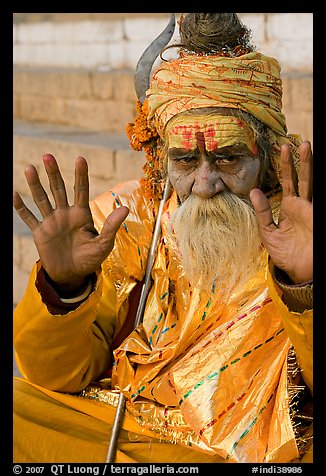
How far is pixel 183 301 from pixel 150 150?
23.7 inches

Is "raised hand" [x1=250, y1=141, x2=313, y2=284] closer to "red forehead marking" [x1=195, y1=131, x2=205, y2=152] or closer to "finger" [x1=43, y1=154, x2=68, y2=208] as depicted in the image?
"red forehead marking" [x1=195, y1=131, x2=205, y2=152]

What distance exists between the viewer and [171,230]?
3320 millimetres

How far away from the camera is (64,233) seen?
2.93 m

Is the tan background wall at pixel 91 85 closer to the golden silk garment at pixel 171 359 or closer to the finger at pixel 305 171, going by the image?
the golden silk garment at pixel 171 359

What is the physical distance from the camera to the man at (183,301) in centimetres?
292

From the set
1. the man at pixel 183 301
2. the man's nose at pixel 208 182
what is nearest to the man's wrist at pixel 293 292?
the man at pixel 183 301

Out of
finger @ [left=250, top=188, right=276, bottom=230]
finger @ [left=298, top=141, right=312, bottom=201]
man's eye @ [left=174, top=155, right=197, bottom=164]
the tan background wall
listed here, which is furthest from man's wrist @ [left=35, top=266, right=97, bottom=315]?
the tan background wall

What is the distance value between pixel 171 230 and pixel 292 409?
0.76 metres

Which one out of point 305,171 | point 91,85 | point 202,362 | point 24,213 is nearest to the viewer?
point 305,171

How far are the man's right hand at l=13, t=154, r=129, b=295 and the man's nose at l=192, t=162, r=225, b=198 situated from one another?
0.39 m

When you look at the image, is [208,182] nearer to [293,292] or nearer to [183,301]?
[183,301]

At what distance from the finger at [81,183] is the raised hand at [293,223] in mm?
506

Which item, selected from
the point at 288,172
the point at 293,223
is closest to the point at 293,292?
the point at 293,223

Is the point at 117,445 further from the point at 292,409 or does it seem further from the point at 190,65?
the point at 190,65
